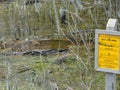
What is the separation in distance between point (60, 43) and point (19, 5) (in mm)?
1417

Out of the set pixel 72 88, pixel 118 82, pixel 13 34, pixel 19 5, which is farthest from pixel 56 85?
pixel 19 5

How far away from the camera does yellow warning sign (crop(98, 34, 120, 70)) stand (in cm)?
257

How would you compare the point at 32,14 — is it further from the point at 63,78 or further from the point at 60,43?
the point at 63,78

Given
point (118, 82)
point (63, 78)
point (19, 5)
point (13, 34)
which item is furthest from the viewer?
point (19, 5)

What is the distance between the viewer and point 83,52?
4242 mm

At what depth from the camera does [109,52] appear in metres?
2.58

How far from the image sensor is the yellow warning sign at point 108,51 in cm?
257

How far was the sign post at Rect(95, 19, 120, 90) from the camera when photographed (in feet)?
8.42

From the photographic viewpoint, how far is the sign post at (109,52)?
8.42ft

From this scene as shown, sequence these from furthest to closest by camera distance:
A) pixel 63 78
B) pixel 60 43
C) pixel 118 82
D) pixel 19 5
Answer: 1. pixel 19 5
2. pixel 60 43
3. pixel 63 78
4. pixel 118 82

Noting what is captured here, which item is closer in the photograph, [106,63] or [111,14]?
[106,63]

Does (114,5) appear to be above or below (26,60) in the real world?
above

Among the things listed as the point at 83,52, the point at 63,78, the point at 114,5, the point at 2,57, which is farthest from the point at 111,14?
the point at 2,57

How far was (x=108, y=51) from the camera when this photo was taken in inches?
102
